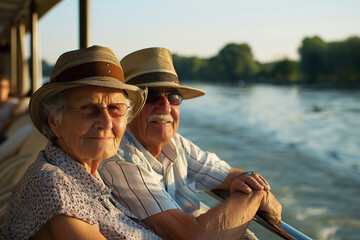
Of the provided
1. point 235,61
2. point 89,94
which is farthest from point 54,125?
point 235,61

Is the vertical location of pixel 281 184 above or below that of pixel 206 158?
below

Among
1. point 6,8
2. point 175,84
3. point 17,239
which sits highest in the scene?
point 6,8

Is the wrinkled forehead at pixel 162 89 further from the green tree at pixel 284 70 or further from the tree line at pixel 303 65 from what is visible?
the green tree at pixel 284 70

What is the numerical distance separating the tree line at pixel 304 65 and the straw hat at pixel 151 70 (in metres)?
31.8

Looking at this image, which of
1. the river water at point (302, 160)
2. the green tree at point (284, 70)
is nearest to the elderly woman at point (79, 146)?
the river water at point (302, 160)

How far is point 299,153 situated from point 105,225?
8.67 metres

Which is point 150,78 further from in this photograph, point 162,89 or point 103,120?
point 103,120

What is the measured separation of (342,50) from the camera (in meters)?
40.2

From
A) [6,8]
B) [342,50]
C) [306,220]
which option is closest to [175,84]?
[306,220]

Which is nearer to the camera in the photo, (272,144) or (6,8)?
(6,8)

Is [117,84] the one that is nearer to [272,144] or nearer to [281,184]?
[281,184]

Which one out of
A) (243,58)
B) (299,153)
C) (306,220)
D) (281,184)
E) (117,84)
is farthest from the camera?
(243,58)

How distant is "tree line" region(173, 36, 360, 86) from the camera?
4034 centimetres

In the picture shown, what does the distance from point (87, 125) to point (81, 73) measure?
170mm
